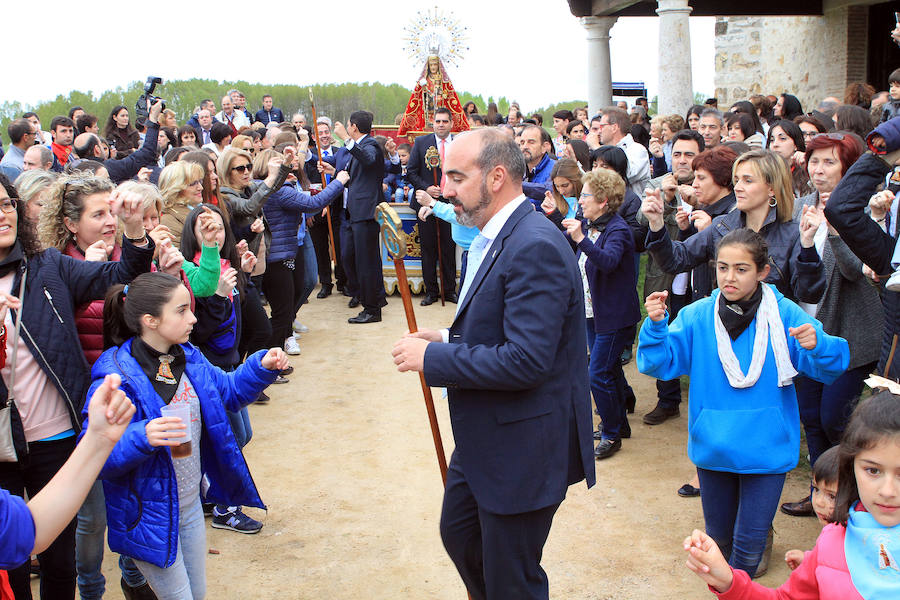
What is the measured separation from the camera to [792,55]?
16391 millimetres

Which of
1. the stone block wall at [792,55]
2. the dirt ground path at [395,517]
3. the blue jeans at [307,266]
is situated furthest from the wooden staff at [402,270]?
the stone block wall at [792,55]

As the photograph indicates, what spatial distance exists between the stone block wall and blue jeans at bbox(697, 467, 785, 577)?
45.2 feet

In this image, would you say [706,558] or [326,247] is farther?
[326,247]

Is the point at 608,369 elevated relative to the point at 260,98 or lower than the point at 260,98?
lower

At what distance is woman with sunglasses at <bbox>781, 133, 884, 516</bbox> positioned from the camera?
4.23 meters

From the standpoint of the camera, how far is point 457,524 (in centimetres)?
313

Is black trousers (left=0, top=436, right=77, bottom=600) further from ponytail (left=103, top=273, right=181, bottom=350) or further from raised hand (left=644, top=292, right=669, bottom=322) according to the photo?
raised hand (left=644, top=292, right=669, bottom=322)

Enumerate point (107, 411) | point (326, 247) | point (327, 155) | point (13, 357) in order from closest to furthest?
1. point (107, 411)
2. point (13, 357)
3. point (326, 247)
4. point (327, 155)

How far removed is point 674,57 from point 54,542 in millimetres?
11260

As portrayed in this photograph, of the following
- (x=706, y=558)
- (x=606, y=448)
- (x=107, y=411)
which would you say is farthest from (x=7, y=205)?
(x=606, y=448)

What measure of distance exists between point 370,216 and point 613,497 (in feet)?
16.7

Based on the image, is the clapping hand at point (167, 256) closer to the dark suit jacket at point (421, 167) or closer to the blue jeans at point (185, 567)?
the blue jeans at point (185, 567)

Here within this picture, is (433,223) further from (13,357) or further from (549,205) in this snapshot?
(13,357)

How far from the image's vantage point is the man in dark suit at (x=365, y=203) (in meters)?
9.03
